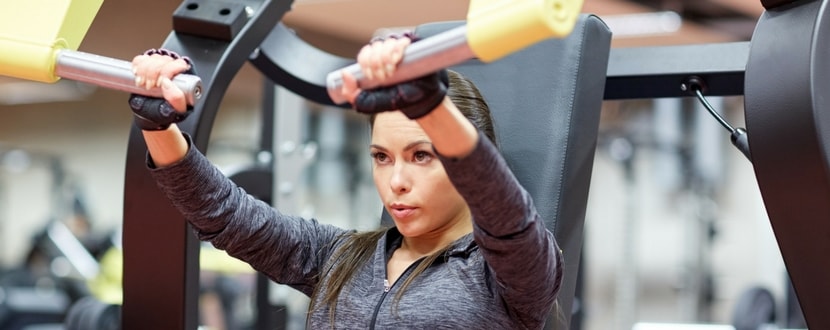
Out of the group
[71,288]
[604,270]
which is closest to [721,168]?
[604,270]

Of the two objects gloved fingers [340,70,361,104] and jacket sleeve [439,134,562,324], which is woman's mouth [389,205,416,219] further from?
gloved fingers [340,70,361,104]

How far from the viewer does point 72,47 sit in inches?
48.7

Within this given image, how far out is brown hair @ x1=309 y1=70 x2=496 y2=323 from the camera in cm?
131

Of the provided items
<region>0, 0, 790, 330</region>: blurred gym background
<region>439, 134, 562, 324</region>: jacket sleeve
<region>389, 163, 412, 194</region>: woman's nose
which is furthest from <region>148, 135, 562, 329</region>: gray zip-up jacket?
<region>0, 0, 790, 330</region>: blurred gym background

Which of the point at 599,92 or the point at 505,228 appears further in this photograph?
the point at 599,92

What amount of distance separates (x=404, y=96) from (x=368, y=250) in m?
0.49

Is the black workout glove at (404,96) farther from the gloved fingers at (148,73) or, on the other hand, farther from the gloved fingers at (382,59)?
the gloved fingers at (148,73)

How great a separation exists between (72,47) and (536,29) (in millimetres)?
661

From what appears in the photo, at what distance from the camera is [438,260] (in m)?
1.30

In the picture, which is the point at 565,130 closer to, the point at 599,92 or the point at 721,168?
the point at 599,92

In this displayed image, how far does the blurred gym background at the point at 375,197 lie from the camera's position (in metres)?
5.55

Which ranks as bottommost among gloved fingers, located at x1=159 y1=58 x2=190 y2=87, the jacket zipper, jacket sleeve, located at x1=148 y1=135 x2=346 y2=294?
the jacket zipper

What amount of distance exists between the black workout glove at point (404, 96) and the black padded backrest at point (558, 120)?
516mm

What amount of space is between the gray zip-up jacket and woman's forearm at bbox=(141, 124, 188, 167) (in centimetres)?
1
